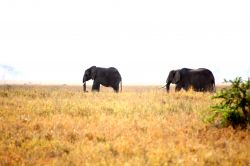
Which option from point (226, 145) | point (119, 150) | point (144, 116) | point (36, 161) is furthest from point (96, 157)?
point (144, 116)

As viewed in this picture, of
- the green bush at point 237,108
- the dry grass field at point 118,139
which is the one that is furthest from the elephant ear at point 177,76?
the green bush at point 237,108

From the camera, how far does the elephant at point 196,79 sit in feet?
95.7

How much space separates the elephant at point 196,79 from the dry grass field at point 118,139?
14.9 metres

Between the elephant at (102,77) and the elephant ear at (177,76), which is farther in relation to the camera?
the elephant at (102,77)

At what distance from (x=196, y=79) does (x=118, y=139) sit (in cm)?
2080

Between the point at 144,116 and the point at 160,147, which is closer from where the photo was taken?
the point at 160,147

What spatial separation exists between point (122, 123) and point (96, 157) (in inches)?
150

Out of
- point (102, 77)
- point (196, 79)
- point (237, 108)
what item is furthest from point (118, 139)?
point (102, 77)

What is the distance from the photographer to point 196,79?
2933 cm

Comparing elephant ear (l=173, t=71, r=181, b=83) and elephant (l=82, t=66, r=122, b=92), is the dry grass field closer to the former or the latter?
elephant ear (l=173, t=71, r=181, b=83)

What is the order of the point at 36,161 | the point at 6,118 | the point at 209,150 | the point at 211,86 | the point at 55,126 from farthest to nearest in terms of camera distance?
the point at 211,86
the point at 6,118
the point at 55,126
the point at 209,150
the point at 36,161

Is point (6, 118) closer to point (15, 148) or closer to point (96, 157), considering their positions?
point (15, 148)

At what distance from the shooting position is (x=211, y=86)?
29.4 m

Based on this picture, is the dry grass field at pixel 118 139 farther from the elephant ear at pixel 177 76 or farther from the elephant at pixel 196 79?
the elephant ear at pixel 177 76
